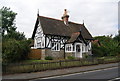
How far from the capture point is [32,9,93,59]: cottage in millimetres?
24406

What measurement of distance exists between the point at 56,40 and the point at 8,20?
16260 millimetres

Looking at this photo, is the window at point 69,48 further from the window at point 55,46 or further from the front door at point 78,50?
the window at point 55,46

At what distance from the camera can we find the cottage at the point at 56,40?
24406mm

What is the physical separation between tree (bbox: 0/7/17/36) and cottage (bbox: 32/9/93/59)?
1008 centimetres

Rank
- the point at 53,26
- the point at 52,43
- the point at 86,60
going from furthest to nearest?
the point at 53,26
the point at 52,43
the point at 86,60

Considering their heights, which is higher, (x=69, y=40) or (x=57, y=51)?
(x=69, y=40)

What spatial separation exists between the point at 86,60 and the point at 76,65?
1970 millimetres

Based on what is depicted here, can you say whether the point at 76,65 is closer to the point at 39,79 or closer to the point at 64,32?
the point at 39,79

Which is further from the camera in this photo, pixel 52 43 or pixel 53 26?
pixel 53 26

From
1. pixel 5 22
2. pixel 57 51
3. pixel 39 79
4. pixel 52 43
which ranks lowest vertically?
pixel 39 79

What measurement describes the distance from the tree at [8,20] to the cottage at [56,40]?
397 inches

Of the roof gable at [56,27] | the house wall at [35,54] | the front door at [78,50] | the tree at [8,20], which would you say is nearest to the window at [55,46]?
the roof gable at [56,27]

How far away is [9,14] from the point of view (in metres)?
33.8

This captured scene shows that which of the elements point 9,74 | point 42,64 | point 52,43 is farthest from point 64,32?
point 9,74
